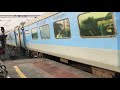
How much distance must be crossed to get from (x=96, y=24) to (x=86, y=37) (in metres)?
0.83

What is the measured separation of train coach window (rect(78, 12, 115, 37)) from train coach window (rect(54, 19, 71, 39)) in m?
1.17

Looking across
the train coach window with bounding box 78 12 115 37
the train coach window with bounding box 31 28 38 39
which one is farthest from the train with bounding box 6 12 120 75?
the train coach window with bounding box 31 28 38 39

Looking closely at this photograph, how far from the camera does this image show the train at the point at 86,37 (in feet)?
20.7

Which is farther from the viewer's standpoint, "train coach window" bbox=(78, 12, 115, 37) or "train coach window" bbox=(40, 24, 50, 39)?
"train coach window" bbox=(40, 24, 50, 39)

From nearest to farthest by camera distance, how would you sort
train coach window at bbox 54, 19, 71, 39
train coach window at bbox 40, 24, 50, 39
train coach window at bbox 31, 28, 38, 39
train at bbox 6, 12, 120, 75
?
train at bbox 6, 12, 120, 75, train coach window at bbox 54, 19, 71, 39, train coach window at bbox 40, 24, 50, 39, train coach window at bbox 31, 28, 38, 39

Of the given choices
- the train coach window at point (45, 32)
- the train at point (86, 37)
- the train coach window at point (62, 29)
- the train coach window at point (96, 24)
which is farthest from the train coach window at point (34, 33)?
the train coach window at point (96, 24)

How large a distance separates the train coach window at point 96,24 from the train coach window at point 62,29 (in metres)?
1.17

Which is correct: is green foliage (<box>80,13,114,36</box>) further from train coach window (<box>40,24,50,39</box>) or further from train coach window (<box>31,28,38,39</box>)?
train coach window (<box>31,28,38,39</box>)

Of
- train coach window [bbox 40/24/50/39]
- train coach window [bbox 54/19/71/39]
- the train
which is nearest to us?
the train

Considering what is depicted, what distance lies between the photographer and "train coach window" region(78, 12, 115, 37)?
6.37 meters

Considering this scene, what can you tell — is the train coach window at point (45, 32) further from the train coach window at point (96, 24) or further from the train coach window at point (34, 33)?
the train coach window at point (96, 24)
